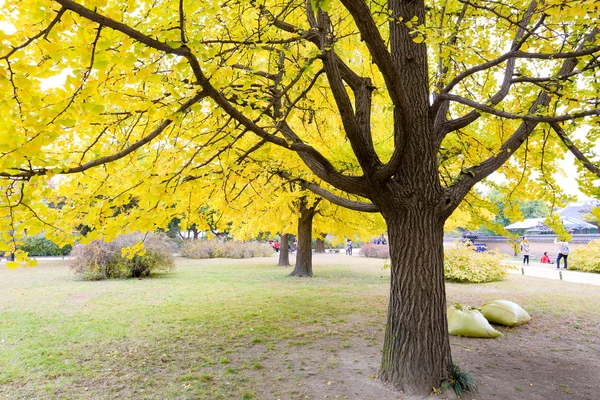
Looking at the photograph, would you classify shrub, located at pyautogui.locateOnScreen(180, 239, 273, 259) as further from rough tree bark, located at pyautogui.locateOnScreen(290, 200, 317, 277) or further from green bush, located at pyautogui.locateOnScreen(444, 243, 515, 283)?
green bush, located at pyautogui.locateOnScreen(444, 243, 515, 283)

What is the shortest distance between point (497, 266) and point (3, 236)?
14.5 meters

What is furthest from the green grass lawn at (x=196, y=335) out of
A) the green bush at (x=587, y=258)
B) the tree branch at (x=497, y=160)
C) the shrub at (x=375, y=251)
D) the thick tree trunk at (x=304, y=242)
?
the shrub at (x=375, y=251)

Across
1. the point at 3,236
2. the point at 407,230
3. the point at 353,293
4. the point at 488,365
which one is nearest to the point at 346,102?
the point at 407,230

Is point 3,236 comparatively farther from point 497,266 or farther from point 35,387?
point 497,266

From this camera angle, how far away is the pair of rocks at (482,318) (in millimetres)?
5941

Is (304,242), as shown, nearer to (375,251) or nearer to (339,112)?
(339,112)

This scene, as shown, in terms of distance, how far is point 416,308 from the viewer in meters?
3.95

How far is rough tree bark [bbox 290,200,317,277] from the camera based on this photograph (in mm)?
13844

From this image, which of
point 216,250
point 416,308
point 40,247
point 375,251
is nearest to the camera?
point 416,308

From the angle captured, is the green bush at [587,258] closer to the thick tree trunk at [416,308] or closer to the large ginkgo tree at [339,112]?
the large ginkgo tree at [339,112]

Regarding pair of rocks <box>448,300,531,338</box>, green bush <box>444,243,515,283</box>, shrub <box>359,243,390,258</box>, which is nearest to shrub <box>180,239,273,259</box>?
shrub <box>359,243,390,258</box>

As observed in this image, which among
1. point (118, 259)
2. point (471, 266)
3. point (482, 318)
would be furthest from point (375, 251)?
point (482, 318)

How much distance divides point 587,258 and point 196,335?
18312mm

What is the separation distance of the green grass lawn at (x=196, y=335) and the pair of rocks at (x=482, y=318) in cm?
123
